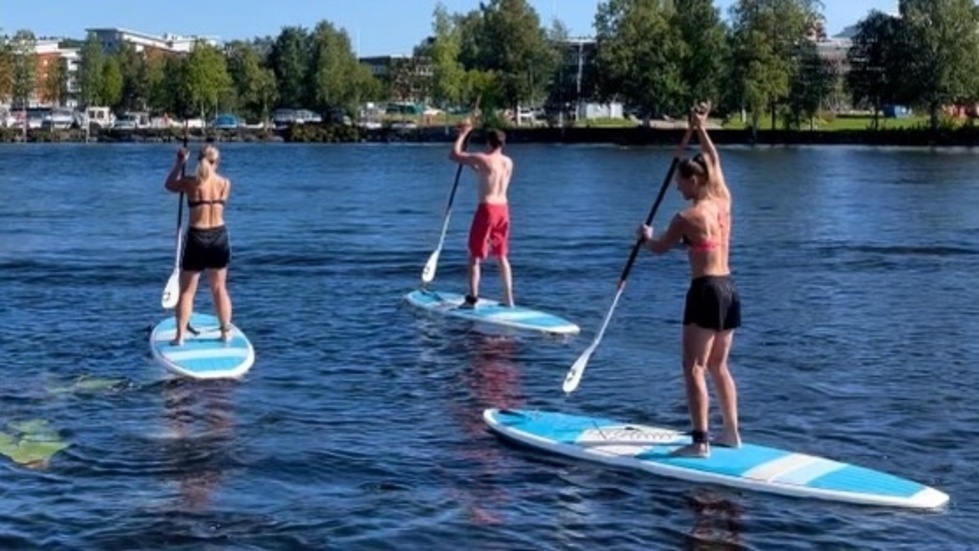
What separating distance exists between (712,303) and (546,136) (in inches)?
5455

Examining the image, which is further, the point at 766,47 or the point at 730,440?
the point at 766,47

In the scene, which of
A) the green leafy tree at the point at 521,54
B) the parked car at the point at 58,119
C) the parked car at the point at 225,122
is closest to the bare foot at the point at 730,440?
the green leafy tree at the point at 521,54

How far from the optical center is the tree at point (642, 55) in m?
132

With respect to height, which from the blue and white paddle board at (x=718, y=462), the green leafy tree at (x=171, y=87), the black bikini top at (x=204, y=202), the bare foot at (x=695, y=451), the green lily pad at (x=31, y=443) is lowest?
the green lily pad at (x=31, y=443)

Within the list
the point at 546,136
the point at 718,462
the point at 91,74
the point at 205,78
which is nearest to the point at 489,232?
the point at 718,462

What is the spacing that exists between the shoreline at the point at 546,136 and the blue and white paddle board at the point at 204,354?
333ft

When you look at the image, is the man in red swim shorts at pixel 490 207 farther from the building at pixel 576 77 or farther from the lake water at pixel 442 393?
the building at pixel 576 77

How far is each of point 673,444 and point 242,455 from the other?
380 centimetres

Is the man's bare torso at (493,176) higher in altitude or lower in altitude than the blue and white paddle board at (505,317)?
higher

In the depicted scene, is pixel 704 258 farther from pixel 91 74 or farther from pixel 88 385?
pixel 91 74

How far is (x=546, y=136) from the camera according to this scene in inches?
5871

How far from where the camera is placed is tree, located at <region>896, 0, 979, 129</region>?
379ft

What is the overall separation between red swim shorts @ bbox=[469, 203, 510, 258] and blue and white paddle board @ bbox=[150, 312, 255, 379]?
366 centimetres

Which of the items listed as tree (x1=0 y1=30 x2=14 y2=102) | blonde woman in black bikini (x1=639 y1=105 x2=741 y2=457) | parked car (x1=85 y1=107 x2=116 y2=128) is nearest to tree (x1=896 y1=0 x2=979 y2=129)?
parked car (x1=85 y1=107 x2=116 y2=128)
